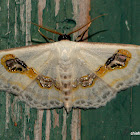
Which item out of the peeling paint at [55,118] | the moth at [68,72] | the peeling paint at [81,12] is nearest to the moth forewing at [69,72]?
the moth at [68,72]

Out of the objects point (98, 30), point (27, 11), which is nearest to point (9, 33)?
point (27, 11)

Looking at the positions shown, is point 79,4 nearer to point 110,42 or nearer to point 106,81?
point 110,42

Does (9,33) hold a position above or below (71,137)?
above

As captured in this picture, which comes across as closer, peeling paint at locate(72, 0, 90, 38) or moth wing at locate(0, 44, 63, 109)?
moth wing at locate(0, 44, 63, 109)

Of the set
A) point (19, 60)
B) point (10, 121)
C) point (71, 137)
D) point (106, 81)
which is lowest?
point (71, 137)

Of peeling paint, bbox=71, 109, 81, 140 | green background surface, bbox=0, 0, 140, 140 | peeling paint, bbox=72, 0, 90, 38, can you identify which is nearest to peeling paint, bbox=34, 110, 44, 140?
green background surface, bbox=0, 0, 140, 140

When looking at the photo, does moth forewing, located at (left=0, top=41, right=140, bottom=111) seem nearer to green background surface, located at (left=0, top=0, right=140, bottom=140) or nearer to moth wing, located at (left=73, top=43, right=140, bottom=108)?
moth wing, located at (left=73, top=43, right=140, bottom=108)

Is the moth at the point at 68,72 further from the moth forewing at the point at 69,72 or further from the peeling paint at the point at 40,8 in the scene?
the peeling paint at the point at 40,8
